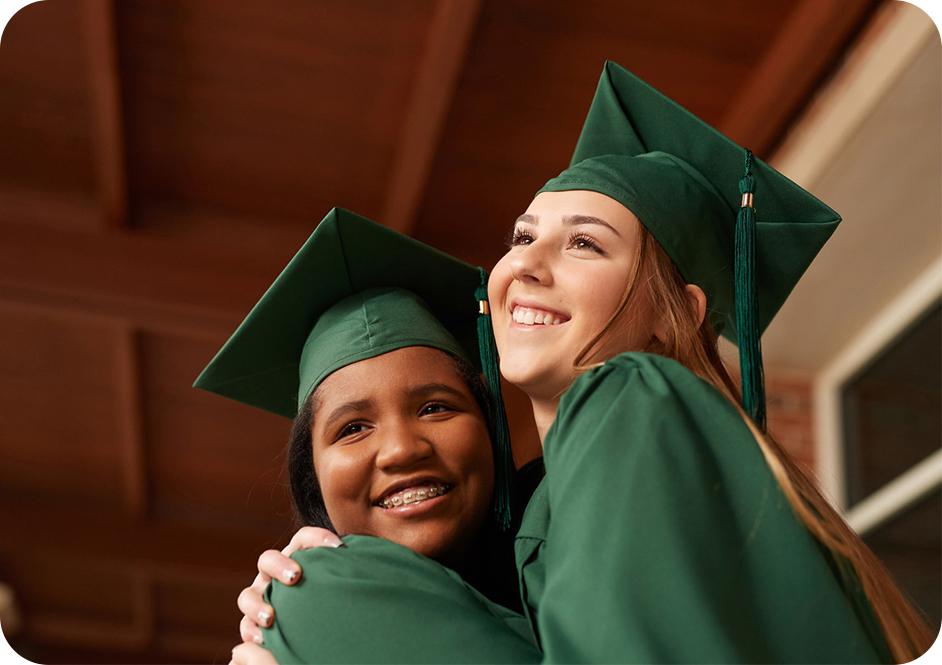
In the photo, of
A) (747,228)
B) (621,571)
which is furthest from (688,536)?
(747,228)

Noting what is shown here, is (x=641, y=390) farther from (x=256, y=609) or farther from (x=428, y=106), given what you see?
(x=428, y=106)

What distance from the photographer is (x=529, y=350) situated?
160 cm

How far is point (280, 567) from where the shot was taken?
1628 mm

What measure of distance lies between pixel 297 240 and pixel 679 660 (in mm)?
4098

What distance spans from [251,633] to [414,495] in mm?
292

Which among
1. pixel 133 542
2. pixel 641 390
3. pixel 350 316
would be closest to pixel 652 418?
pixel 641 390

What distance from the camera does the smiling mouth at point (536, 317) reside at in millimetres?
1610

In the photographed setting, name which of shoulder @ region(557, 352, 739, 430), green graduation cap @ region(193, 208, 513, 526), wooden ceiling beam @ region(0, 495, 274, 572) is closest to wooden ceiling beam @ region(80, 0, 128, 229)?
green graduation cap @ region(193, 208, 513, 526)

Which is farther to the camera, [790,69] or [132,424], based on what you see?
[132,424]

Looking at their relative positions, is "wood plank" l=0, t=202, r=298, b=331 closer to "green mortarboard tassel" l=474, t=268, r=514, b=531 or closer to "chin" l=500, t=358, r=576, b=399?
"green mortarboard tassel" l=474, t=268, r=514, b=531

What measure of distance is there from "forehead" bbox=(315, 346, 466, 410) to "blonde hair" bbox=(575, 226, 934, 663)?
1.28 feet

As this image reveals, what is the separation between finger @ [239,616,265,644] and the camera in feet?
5.34

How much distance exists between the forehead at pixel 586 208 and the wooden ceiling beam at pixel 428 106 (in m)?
2.24

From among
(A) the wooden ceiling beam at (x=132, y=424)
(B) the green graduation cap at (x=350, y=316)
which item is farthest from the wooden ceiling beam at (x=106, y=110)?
(B) the green graduation cap at (x=350, y=316)
